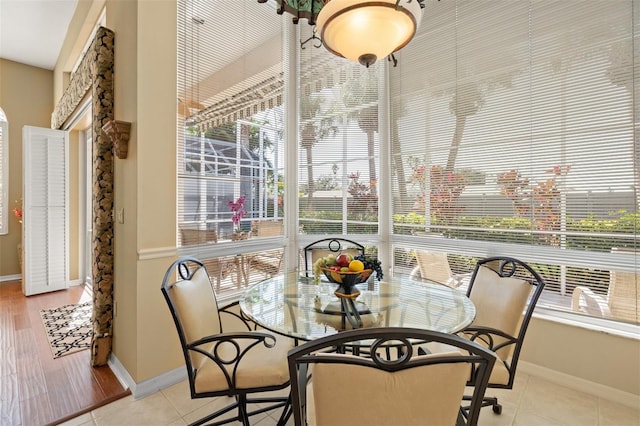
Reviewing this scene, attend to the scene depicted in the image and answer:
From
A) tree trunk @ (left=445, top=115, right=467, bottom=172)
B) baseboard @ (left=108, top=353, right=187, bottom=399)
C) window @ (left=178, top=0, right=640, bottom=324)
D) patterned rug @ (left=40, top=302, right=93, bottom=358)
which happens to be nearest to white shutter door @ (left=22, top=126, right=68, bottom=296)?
patterned rug @ (left=40, top=302, right=93, bottom=358)

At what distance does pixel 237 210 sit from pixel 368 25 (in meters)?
1.94

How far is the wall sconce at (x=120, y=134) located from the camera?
2.14 metres

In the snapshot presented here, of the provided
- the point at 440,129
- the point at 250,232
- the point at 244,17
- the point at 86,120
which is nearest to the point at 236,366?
the point at 250,232

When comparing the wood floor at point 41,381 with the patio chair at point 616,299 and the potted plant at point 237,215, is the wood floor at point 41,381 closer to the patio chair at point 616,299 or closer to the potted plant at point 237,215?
the potted plant at point 237,215

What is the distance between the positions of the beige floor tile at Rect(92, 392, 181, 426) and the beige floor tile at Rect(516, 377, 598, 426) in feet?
7.23

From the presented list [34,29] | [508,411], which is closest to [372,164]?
[508,411]

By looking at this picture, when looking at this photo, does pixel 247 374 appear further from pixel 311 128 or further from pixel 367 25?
pixel 311 128

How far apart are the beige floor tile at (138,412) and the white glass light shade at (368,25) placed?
243 cm

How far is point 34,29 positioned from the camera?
14.2 feet

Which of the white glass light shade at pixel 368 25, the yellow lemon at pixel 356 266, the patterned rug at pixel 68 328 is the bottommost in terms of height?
the patterned rug at pixel 68 328

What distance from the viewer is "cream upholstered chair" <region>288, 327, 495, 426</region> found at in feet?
2.76

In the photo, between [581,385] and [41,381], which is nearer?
[581,385]


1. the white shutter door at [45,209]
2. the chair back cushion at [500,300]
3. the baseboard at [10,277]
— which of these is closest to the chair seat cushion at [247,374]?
the chair back cushion at [500,300]

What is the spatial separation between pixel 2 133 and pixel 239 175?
17.2ft
